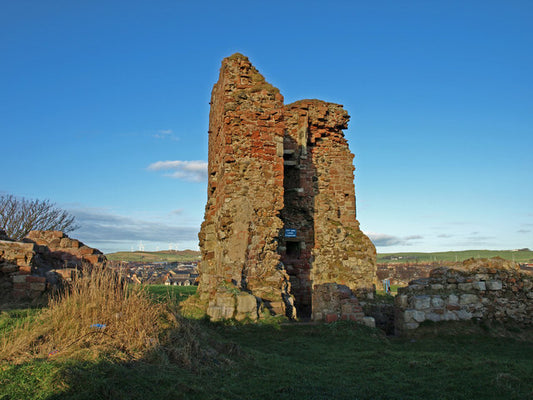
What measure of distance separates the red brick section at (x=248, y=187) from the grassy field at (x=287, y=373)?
2367 mm

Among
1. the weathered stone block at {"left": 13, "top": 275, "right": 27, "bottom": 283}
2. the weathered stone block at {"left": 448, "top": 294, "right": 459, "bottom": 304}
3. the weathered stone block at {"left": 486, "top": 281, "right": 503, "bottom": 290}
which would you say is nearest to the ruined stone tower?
the weathered stone block at {"left": 448, "top": 294, "right": 459, "bottom": 304}

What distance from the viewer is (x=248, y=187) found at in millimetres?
11266

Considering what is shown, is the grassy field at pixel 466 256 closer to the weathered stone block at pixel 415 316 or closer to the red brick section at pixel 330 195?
the red brick section at pixel 330 195

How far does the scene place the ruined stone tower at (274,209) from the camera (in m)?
10.4

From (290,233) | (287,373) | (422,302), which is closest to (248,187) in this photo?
(290,233)

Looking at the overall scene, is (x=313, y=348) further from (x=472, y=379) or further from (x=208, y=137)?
(x=208, y=137)

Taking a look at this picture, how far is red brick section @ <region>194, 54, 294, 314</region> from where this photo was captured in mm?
10484

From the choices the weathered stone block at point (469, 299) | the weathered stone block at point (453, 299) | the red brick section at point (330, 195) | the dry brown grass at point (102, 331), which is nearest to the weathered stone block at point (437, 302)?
the weathered stone block at point (453, 299)

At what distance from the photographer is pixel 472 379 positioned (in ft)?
17.5

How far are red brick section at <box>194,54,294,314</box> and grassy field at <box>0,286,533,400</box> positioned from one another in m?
2.37

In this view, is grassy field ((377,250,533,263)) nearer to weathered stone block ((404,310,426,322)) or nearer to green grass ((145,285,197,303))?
green grass ((145,285,197,303))

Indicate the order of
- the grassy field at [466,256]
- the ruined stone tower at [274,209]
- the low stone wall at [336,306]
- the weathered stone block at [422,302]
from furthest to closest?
1. the grassy field at [466,256]
2. the ruined stone tower at [274,209]
3. the weathered stone block at [422,302]
4. the low stone wall at [336,306]

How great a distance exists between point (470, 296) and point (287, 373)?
21.0 feet

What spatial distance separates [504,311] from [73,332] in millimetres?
9652
